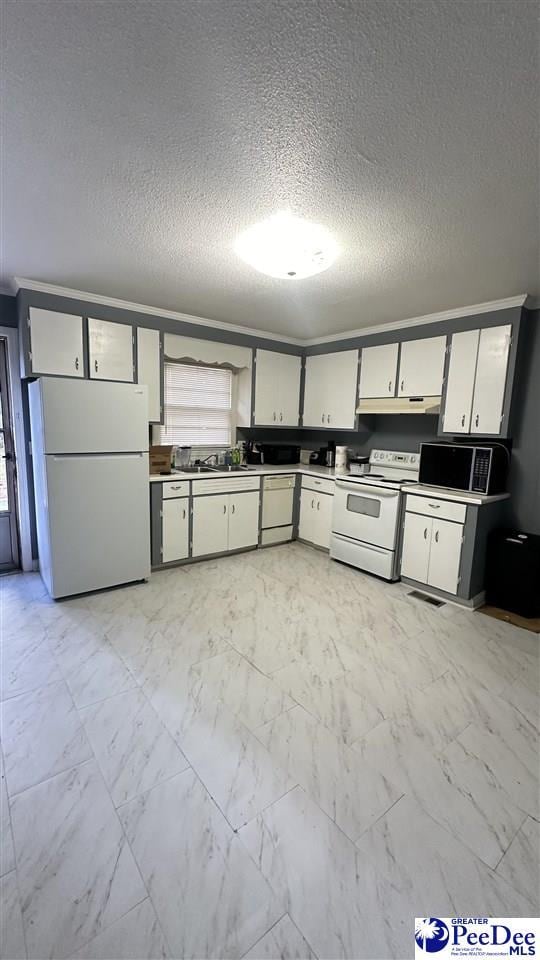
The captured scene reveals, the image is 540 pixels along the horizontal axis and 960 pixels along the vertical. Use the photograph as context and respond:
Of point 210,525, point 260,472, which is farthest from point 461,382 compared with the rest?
point 210,525

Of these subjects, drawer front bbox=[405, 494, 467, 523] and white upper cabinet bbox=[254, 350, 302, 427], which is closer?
drawer front bbox=[405, 494, 467, 523]

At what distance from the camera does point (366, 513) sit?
12.6ft

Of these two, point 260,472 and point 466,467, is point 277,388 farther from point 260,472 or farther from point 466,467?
point 466,467

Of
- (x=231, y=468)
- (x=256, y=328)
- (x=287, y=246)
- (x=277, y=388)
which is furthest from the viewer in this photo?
(x=277, y=388)

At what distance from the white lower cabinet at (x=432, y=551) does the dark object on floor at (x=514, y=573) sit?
311 mm

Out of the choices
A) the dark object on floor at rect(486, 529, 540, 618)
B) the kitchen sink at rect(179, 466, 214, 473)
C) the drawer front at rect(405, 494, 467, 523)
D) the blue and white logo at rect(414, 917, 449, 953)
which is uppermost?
the kitchen sink at rect(179, 466, 214, 473)

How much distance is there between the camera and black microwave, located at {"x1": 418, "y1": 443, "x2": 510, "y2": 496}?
318cm

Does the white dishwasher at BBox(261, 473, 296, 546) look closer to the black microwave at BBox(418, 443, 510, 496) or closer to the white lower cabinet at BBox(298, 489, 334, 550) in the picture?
the white lower cabinet at BBox(298, 489, 334, 550)

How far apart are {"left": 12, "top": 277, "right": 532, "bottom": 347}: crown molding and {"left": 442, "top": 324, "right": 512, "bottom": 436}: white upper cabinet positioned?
0.18m

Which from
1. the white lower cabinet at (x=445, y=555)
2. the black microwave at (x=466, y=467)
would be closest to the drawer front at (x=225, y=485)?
the black microwave at (x=466, y=467)

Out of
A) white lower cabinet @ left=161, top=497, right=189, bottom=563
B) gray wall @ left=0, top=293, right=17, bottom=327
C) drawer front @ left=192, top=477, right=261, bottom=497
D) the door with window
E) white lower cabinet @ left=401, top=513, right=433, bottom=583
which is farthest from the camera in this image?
drawer front @ left=192, top=477, right=261, bottom=497

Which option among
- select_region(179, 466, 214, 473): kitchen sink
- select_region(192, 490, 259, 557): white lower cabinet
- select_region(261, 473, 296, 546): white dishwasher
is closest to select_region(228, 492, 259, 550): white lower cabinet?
select_region(192, 490, 259, 557): white lower cabinet

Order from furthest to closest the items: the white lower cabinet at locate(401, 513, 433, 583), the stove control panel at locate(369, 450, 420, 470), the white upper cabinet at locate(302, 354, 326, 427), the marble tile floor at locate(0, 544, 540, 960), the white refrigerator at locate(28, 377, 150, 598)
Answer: the white upper cabinet at locate(302, 354, 326, 427) < the stove control panel at locate(369, 450, 420, 470) < the white lower cabinet at locate(401, 513, 433, 583) < the white refrigerator at locate(28, 377, 150, 598) < the marble tile floor at locate(0, 544, 540, 960)

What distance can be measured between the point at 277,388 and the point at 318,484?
4.31 feet
